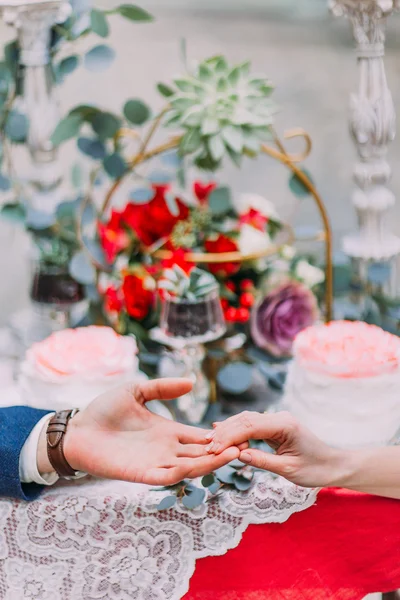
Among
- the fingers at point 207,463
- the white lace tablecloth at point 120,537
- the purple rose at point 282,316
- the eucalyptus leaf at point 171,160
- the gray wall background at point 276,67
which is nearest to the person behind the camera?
the fingers at point 207,463

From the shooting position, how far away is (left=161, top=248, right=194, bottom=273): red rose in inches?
48.9

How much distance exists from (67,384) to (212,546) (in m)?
0.29

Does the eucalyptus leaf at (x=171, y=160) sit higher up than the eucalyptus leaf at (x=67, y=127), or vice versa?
the eucalyptus leaf at (x=67, y=127)

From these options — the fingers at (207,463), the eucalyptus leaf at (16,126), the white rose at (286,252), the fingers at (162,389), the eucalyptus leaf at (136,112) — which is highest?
the eucalyptus leaf at (136,112)

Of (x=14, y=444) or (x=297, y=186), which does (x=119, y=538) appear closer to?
(x=14, y=444)

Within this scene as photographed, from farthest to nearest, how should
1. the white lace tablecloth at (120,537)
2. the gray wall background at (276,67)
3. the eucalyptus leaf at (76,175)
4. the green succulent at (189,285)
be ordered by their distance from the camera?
the gray wall background at (276,67) < the eucalyptus leaf at (76,175) < the green succulent at (189,285) < the white lace tablecloth at (120,537)

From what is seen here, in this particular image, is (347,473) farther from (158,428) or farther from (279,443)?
(158,428)

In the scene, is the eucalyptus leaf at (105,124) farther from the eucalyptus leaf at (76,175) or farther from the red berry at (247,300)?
the red berry at (247,300)

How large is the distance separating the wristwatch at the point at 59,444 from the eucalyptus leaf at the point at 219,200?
50 centimetres

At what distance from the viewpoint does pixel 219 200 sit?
1.39 metres

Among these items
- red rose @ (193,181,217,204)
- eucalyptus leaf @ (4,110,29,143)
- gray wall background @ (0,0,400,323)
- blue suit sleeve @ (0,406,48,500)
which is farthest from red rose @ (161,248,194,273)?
gray wall background @ (0,0,400,323)

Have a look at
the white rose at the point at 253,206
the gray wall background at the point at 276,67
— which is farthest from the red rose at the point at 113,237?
the gray wall background at the point at 276,67

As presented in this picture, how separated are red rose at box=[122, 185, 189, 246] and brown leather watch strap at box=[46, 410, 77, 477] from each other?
44 centimetres

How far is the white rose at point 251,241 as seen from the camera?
1354 mm
